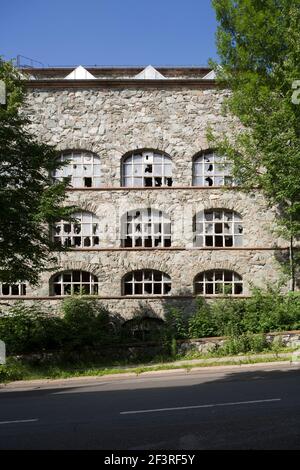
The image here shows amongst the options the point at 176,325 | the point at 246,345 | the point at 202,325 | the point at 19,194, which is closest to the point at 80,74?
the point at 19,194

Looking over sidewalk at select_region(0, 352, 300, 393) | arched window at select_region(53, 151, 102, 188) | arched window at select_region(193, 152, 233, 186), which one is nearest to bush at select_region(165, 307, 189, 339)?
sidewalk at select_region(0, 352, 300, 393)

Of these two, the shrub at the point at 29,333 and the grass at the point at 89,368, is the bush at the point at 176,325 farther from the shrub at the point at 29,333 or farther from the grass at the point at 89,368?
the shrub at the point at 29,333

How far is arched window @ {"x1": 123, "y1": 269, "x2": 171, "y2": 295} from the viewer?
2088 centimetres

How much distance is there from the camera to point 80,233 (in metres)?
21.3

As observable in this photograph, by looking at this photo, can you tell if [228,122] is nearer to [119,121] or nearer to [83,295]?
[119,121]

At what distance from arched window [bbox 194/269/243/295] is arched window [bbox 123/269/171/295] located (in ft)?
4.74

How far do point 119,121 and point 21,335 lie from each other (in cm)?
1118

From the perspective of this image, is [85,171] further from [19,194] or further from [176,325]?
[19,194]

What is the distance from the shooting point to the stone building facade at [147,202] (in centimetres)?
Answer: 2070

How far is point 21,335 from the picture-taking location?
1558 cm

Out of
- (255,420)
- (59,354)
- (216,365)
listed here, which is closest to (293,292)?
(216,365)

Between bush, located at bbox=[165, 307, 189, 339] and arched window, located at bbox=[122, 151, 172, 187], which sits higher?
arched window, located at bbox=[122, 151, 172, 187]

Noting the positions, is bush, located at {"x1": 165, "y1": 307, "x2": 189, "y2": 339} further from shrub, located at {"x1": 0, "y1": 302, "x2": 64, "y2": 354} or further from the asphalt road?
the asphalt road

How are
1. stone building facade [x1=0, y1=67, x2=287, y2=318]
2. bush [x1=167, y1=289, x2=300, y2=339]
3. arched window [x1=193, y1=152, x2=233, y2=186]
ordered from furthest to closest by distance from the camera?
arched window [x1=193, y1=152, x2=233, y2=186] → stone building facade [x1=0, y1=67, x2=287, y2=318] → bush [x1=167, y1=289, x2=300, y2=339]
